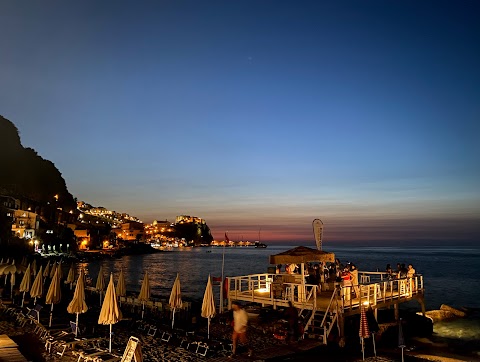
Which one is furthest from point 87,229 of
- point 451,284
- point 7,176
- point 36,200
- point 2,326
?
point 2,326

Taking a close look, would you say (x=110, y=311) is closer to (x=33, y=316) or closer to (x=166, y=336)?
(x=166, y=336)

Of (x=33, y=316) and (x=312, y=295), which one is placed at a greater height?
(x=312, y=295)

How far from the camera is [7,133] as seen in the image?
346 ft

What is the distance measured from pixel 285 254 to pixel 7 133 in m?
112

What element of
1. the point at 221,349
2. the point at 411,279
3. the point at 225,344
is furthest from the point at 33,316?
the point at 411,279

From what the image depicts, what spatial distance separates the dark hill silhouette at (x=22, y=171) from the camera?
344 feet

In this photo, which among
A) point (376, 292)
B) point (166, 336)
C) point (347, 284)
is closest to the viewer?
point (166, 336)

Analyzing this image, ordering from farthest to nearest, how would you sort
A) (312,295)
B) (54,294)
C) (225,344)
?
(312,295), (54,294), (225,344)

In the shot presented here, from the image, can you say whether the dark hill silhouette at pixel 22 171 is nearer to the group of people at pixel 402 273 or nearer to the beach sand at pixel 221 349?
the beach sand at pixel 221 349

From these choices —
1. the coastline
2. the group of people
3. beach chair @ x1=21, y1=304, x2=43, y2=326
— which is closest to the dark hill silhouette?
beach chair @ x1=21, y1=304, x2=43, y2=326

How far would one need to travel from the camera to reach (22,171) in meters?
112

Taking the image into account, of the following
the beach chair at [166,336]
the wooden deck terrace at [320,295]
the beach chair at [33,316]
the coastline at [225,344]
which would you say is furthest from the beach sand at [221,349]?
the wooden deck terrace at [320,295]

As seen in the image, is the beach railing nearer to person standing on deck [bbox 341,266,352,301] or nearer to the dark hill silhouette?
person standing on deck [bbox 341,266,352,301]

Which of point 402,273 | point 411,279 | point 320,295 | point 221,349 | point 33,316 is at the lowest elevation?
point 221,349
